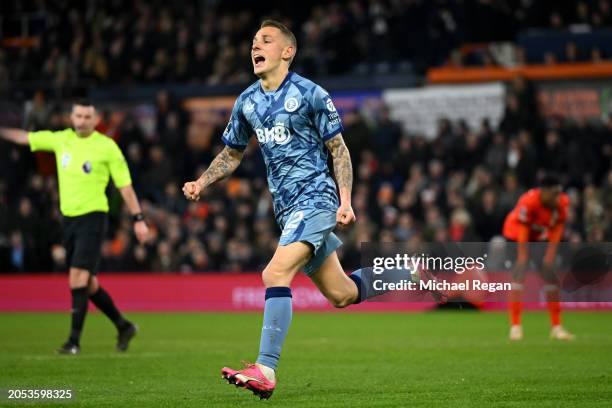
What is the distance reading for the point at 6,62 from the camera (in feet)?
111

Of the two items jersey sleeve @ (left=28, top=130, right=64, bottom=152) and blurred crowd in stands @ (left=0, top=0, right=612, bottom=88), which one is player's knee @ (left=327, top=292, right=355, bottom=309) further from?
blurred crowd in stands @ (left=0, top=0, right=612, bottom=88)

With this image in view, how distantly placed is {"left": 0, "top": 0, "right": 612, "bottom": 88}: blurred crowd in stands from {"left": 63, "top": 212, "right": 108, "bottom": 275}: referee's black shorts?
1659 centimetres

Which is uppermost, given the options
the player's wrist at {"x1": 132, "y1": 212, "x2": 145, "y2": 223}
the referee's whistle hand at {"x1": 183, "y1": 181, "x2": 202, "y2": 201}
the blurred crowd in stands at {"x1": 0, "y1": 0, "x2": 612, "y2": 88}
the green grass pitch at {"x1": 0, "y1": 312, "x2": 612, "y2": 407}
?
the blurred crowd in stands at {"x1": 0, "y1": 0, "x2": 612, "y2": 88}

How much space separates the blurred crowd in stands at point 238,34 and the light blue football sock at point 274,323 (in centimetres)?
1999

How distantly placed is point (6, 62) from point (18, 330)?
16.5 m

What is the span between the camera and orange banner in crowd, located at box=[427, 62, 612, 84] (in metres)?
27.5

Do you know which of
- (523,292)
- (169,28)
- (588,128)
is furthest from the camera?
(169,28)

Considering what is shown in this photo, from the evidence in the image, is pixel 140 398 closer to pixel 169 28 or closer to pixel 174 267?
pixel 174 267

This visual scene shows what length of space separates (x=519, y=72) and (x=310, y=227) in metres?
19.6

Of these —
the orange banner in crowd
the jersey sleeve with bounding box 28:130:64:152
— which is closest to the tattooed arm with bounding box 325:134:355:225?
the jersey sleeve with bounding box 28:130:64:152

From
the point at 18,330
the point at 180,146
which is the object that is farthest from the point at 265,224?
the point at 18,330

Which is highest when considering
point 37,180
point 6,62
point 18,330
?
point 6,62

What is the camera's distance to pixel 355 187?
26.2m

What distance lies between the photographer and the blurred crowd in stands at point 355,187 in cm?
Answer: 2417
